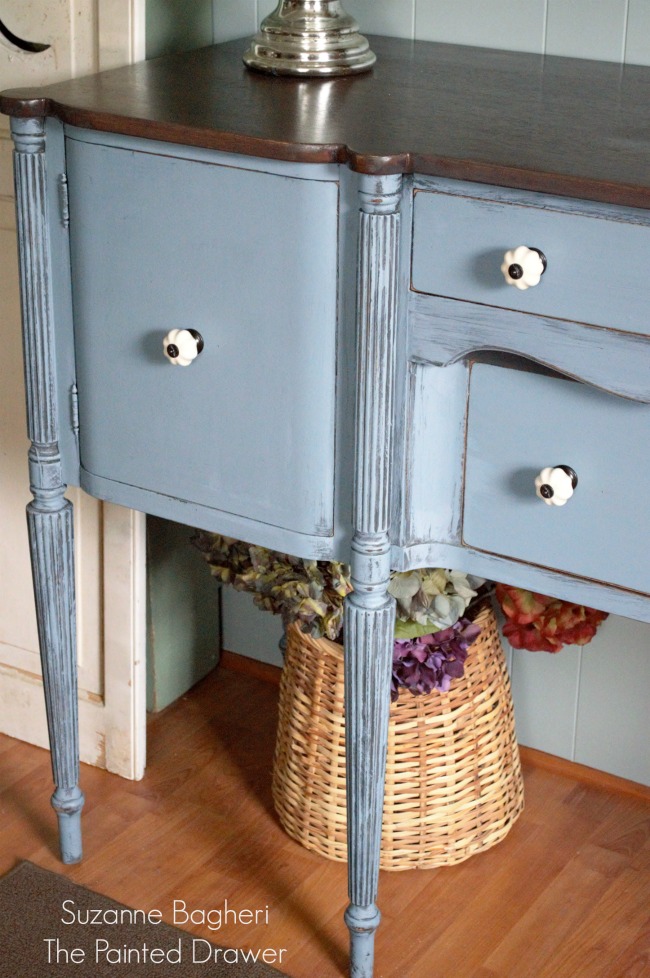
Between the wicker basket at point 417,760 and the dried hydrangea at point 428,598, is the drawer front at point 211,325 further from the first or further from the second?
the wicker basket at point 417,760

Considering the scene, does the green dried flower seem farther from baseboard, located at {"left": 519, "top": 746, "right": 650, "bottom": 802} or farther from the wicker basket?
baseboard, located at {"left": 519, "top": 746, "right": 650, "bottom": 802}

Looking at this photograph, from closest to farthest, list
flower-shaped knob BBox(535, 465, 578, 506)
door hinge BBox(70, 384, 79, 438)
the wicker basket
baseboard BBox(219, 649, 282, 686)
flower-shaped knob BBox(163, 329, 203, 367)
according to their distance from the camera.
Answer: flower-shaped knob BBox(535, 465, 578, 506)
flower-shaped knob BBox(163, 329, 203, 367)
door hinge BBox(70, 384, 79, 438)
the wicker basket
baseboard BBox(219, 649, 282, 686)

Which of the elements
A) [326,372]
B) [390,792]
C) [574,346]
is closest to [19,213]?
[326,372]

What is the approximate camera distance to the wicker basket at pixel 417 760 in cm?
168

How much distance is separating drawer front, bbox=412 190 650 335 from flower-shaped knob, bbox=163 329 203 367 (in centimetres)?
25

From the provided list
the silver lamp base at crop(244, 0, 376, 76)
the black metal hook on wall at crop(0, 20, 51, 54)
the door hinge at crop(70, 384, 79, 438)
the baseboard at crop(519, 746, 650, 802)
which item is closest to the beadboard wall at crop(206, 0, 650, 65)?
the silver lamp base at crop(244, 0, 376, 76)

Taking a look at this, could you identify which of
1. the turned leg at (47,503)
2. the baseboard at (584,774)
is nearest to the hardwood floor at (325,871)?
the baseboard at (584,774)

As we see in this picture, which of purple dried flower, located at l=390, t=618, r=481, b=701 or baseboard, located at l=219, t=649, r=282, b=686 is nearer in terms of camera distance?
purple dried flower, located at l=390, t=618, r=481, b=701

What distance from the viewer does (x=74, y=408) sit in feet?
4.85

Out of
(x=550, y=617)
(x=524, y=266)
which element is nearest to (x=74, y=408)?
(x=524, y=266)

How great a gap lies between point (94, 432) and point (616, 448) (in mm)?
604

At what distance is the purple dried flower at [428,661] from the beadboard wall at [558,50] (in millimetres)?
291

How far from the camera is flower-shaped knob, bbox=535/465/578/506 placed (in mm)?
1197

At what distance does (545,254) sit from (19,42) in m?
0.91
